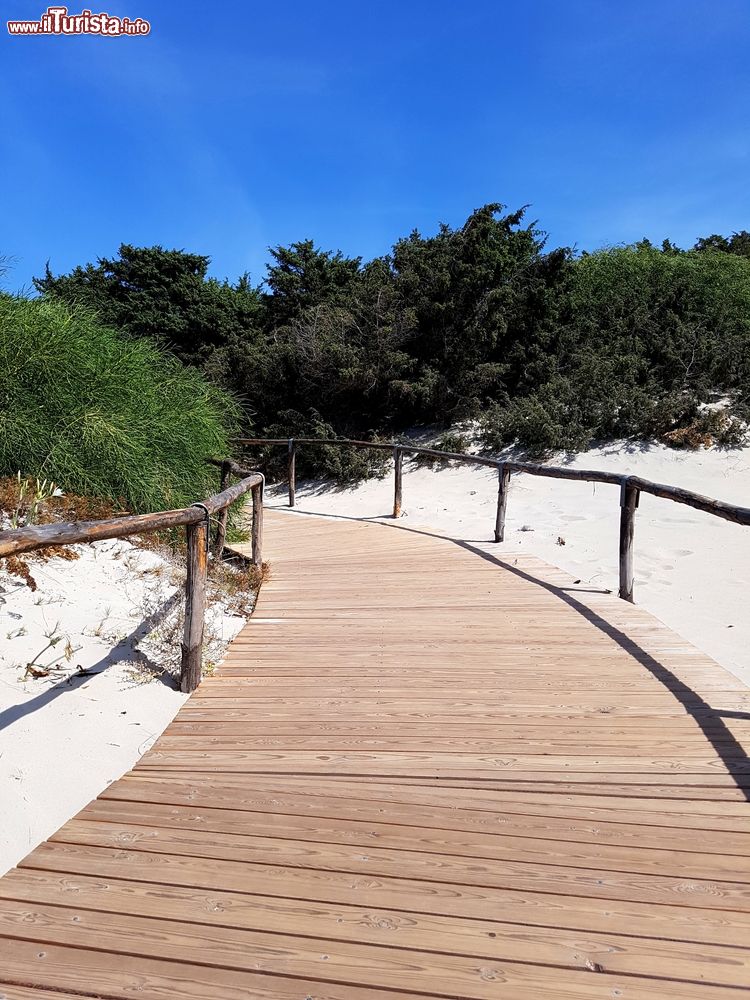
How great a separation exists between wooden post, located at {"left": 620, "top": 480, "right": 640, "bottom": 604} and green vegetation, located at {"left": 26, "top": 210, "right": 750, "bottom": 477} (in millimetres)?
7240

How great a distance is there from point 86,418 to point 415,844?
431cm

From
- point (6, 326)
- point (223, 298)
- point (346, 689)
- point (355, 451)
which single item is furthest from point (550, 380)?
point (223, 298)

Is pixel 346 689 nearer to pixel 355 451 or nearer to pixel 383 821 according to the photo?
pixel 383 821

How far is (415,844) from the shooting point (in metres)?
1.75

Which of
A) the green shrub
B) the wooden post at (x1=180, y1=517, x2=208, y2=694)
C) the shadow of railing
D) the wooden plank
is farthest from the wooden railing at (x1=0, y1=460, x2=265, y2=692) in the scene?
the green shrub

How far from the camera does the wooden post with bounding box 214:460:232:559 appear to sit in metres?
5.50

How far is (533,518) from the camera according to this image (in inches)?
360

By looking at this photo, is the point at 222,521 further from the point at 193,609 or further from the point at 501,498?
the point at 501,498

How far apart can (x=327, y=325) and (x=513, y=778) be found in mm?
14392

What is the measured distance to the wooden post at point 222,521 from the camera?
5.50m

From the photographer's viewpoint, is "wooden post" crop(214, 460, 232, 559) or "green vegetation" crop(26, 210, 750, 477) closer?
"wooden post" crop(214, 460, 232, 559)

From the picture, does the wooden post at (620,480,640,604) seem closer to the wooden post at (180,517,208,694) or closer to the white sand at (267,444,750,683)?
the white sand at (267,444,750,683)

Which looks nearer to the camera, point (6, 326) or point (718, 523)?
point (6, 326)

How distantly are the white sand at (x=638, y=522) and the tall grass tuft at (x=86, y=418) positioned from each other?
4.94 feet
